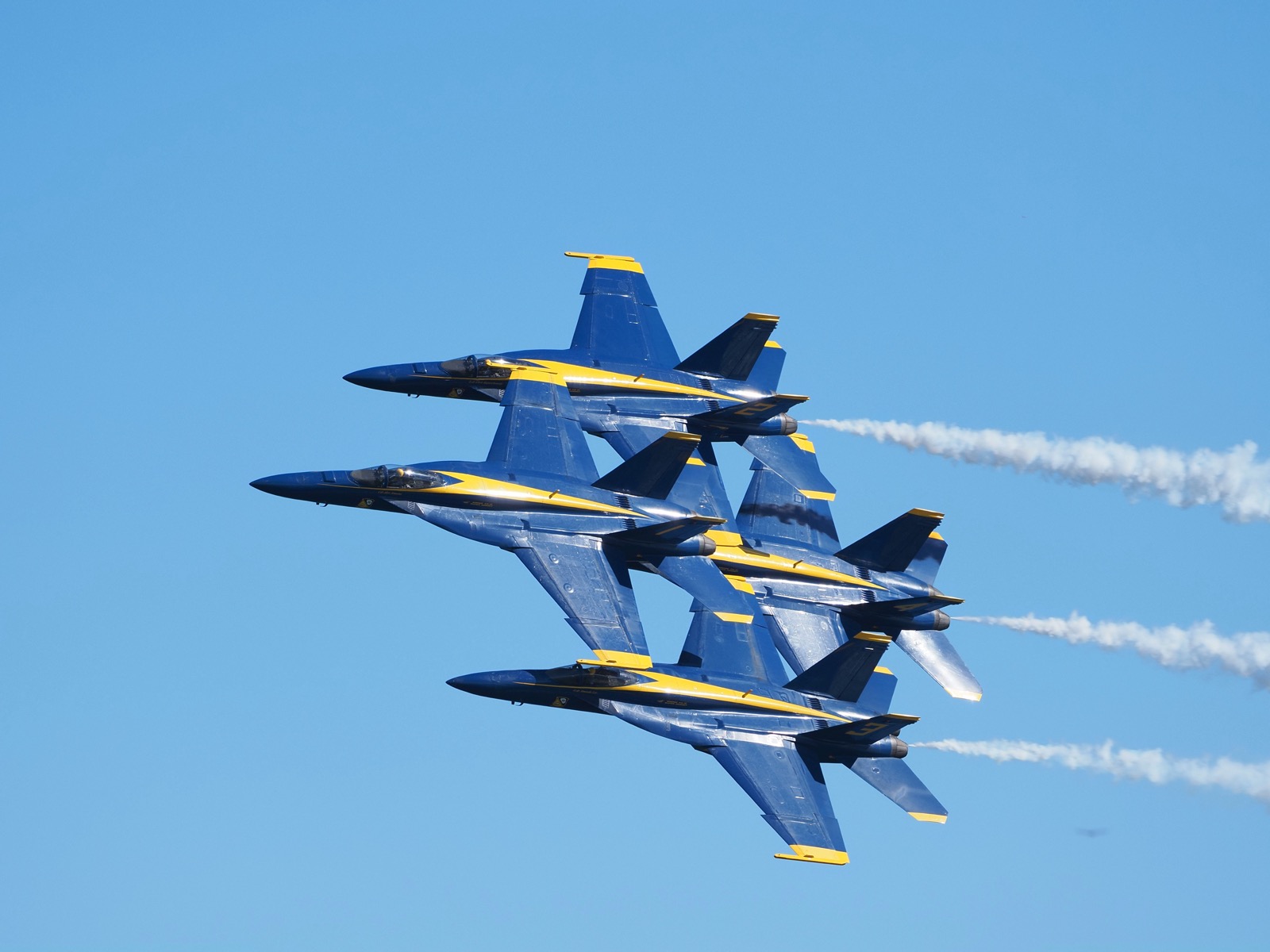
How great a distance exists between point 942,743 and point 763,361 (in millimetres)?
17139

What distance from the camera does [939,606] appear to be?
89.2 m

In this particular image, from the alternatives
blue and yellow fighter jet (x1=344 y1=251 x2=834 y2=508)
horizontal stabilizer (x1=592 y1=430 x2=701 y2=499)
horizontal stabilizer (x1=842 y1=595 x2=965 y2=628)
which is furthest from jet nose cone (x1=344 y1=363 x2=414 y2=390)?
horizontal stabilizer (x1=842 y1=595 x2=965 y2=628)

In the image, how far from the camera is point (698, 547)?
85375mm

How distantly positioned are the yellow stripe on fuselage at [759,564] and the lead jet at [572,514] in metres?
2.39

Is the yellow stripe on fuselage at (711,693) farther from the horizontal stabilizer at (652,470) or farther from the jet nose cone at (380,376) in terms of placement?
the jet nose cone at (380,376)

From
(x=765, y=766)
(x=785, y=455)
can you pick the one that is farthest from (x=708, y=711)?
(x=785, y=455)

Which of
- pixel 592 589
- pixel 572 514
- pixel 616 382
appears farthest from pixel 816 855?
pixel 616 382

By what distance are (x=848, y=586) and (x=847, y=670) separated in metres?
6.01

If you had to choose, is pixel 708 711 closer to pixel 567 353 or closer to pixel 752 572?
pixel 752 572

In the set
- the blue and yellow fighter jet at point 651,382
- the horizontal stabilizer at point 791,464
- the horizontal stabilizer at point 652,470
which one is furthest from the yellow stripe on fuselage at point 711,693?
the horizontal stabilizer at point 791,464

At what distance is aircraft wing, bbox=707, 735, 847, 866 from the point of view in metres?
81.0

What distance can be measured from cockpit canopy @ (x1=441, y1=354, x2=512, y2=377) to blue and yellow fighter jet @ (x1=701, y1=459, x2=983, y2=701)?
8737mm

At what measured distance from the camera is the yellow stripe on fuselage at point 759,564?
88938 millimetres

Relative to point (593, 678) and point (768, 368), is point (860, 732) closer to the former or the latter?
point (593, 678)
